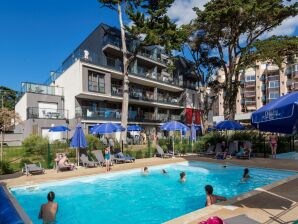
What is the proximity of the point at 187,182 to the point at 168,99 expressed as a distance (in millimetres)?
29999

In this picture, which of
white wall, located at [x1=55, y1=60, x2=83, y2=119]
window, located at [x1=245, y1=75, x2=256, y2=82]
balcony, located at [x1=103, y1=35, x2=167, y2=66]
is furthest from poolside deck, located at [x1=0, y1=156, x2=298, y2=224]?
window, located at [x1=245, y1=75, x2=256, y2=82]

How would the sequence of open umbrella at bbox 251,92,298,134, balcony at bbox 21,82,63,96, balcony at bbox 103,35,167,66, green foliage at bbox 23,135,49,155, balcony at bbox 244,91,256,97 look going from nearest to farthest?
open umbrella at bbox 251,92,298,134, green foliage at bbox 23,135,49,155, balcony at bbox 21,82,63,96, balcony at bbox 103,35,167,66, balcony at bbox 244,91,256,97

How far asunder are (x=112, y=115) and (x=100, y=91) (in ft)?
11.5

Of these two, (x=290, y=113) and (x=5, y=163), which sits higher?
(x=290, y=113)

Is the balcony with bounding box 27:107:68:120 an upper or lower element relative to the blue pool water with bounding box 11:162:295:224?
upper

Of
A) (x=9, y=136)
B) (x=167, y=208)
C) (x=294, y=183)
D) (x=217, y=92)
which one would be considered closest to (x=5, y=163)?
(x=167, y=208)

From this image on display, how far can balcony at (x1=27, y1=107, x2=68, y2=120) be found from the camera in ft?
84.4

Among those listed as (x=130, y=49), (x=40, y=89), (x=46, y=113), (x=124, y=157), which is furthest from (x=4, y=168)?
(x=130, y=49)

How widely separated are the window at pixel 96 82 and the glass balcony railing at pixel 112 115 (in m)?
2.29

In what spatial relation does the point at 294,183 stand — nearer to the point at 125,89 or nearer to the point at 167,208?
the point at 167,208

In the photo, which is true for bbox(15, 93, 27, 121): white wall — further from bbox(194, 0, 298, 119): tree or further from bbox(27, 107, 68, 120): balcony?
bbox(194, 0, 298, 119): tree

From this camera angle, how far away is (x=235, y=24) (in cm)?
2489

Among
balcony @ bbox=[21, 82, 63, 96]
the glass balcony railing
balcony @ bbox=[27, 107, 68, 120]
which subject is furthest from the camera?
the glass balcony railing

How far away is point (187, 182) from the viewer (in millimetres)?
12500
